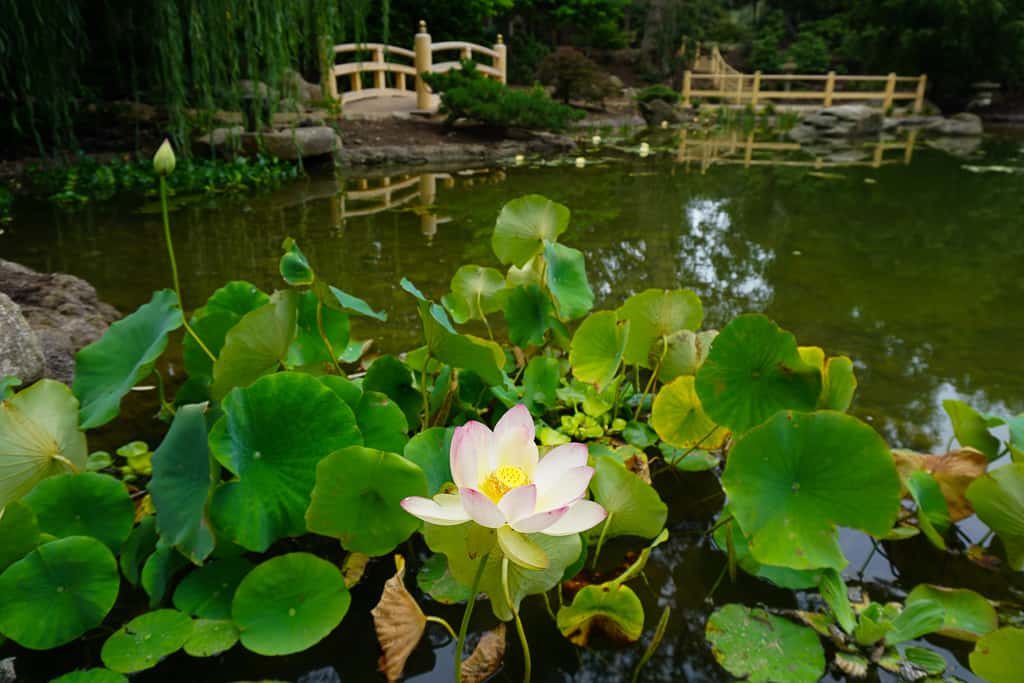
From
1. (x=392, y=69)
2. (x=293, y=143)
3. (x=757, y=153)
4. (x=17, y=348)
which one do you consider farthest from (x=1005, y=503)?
(x=392, y=69)

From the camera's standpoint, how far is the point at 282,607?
898 mm

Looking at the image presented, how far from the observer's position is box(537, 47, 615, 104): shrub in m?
11.1

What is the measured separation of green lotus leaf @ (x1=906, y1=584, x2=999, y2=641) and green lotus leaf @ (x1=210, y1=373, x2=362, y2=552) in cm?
86

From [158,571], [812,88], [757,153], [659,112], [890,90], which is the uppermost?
[812,88]

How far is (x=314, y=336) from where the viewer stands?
1.32 metres

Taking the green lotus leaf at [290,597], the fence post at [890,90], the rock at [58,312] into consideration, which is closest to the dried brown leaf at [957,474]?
the green lotus leaf at [290,597]

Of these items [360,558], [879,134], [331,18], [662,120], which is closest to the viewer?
[360,558]

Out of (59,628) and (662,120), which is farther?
(662,120)

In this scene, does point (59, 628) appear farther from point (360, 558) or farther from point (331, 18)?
point (331, 18)

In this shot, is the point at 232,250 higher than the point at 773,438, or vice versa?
the point at 773,438

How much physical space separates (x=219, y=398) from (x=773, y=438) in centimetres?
85

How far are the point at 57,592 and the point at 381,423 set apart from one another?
1.51 ft

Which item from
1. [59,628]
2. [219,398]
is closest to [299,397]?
[219,398]

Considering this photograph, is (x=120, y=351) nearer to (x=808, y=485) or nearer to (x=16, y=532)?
(x=16, y=532)
